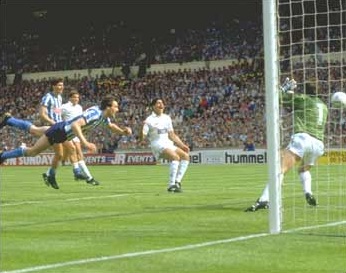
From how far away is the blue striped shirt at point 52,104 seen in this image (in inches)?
805

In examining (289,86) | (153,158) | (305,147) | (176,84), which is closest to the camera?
(289,86)

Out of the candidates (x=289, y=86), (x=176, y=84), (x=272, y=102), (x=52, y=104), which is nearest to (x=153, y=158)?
(x=176, y=84)

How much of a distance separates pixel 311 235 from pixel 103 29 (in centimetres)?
5072

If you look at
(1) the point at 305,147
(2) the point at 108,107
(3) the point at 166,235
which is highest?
(2) the point at 108,107

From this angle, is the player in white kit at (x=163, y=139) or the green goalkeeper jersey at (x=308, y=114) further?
the player in white kit at (x=163, y=139)

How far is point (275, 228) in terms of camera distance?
1018 centimetres

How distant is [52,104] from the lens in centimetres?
2056

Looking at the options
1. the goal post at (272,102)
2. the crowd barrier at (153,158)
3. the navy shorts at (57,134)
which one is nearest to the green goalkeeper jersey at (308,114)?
the goal post at (272,102)

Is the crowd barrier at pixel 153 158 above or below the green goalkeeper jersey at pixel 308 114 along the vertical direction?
below

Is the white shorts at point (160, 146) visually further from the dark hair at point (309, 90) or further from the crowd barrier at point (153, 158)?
the crowd barrier at point (153, 158)

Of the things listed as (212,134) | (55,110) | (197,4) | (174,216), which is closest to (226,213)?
(174,216)

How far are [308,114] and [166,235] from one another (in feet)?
14.4

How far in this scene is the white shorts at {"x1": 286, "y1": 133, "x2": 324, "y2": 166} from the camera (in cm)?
1323

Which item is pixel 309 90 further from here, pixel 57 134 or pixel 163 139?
pixel 163 139
